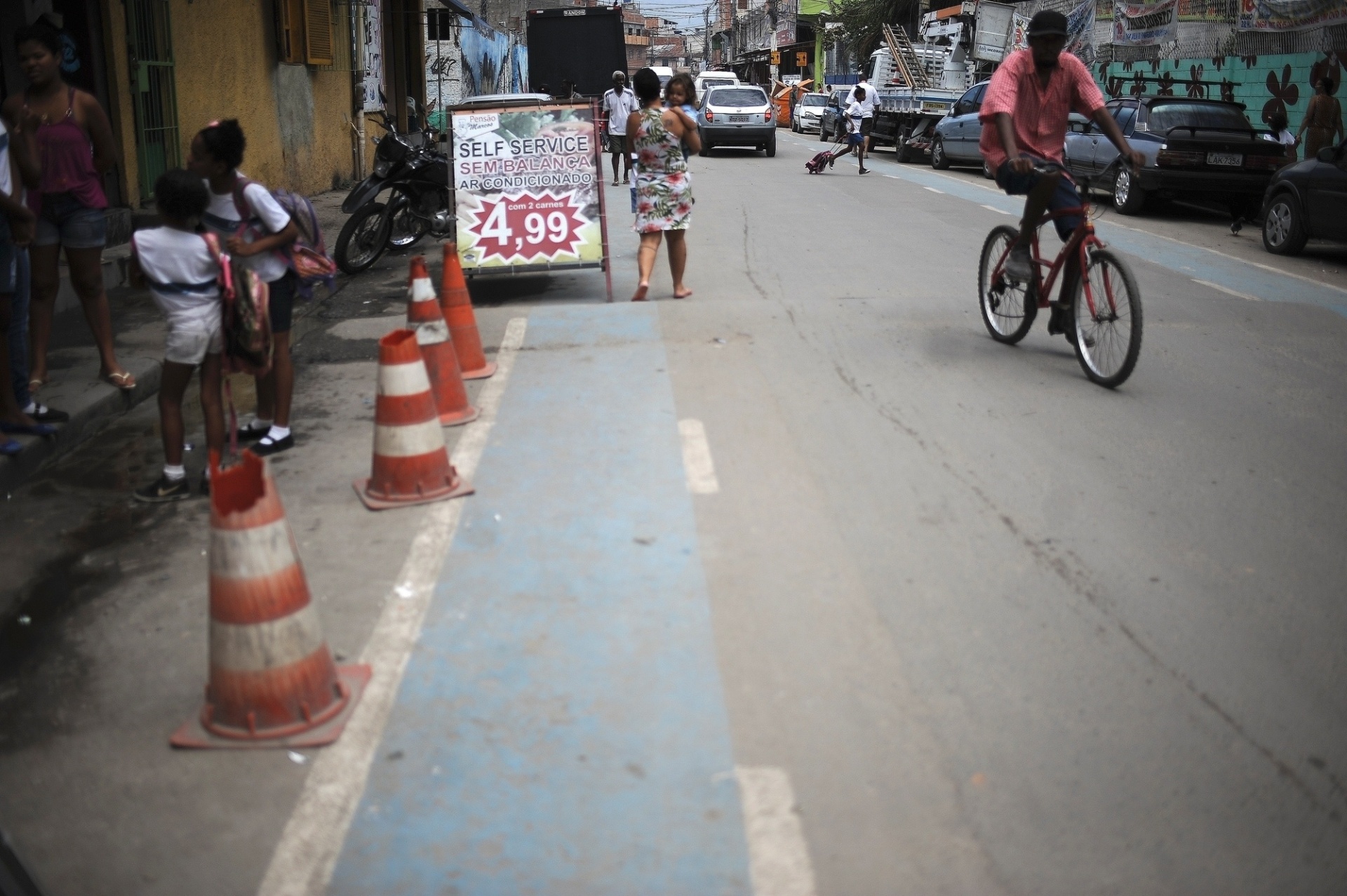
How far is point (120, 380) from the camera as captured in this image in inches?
276

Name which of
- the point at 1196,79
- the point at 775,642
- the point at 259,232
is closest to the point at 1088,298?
the point at 775,642

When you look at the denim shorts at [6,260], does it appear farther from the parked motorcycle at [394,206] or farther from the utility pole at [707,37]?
the utility pole at [707,37]

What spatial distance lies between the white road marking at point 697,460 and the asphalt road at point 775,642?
33 mm

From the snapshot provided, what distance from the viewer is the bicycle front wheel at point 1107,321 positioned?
6762 mm

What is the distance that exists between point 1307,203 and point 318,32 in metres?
13.3

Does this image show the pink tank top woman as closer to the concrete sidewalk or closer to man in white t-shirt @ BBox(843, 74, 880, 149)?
the concrete sidewalk

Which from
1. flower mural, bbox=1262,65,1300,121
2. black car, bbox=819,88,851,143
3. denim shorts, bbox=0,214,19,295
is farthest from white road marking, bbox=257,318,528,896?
black car, bbox=819,88,851,143

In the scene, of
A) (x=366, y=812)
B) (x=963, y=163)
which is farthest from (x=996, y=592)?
(x=963, y=163)

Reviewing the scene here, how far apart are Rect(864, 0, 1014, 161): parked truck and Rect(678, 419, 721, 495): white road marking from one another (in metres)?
24.8

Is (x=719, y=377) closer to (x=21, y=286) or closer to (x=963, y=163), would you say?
(x=21, y=286)

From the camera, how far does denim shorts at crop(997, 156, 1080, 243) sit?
23.4 feet

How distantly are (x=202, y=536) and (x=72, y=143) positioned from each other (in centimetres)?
276

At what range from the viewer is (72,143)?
6.52 meters

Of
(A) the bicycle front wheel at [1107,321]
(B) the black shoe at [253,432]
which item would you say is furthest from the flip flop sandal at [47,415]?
(A) the bicycle front wheel at [1107,321]
